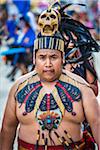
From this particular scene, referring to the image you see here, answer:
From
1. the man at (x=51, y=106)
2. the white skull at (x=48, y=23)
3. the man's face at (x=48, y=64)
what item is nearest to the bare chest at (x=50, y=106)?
the man at (x=51, y=106)

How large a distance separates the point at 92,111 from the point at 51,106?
1.07 ft

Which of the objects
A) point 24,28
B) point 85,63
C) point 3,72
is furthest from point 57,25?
point 3,72

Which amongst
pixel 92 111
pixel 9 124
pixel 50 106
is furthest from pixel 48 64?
pixel 9 124

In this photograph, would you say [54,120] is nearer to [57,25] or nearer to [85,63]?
[57,25]

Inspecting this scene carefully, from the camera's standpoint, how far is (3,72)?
19.7m

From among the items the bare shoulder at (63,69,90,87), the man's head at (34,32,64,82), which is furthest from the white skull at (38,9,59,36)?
the bare shoulder at (63,69,90,87)

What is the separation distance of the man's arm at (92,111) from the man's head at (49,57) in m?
0.28

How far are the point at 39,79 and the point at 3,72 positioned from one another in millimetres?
14130

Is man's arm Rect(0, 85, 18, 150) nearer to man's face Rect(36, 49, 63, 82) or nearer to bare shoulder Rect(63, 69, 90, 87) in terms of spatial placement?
man's face Rect(36, 49, 63, 82)

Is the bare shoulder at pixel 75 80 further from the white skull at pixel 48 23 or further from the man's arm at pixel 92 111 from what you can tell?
the white skull at pixel 48 23

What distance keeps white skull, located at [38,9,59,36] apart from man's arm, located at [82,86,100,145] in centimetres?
54

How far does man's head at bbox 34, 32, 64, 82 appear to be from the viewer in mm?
5430

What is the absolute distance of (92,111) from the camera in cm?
539

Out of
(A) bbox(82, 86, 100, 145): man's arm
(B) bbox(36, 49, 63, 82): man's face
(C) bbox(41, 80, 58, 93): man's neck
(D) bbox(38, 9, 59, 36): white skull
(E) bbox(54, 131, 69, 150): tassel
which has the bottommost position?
(E) bbox(54, 131, 69, 150): tassel
